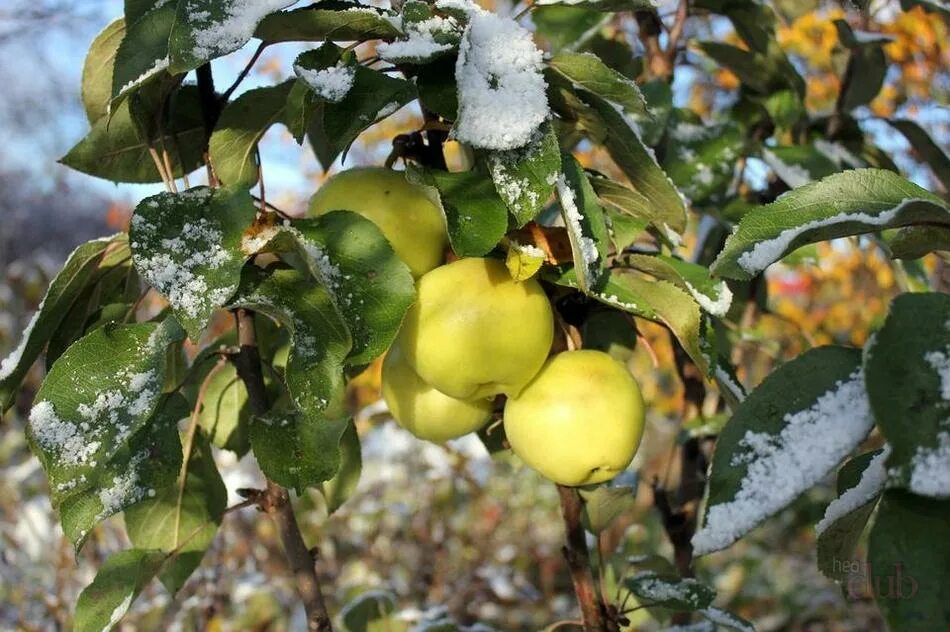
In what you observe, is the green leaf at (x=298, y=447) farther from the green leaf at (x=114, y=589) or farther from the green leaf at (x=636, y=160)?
the green leaf at (x=636, y=160)

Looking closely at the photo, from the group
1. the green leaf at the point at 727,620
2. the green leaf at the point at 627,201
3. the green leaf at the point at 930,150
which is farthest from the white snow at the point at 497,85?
the green leaf at the point at 930,150

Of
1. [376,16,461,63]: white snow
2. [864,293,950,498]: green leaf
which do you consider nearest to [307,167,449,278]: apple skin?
[376,16,461,63]: white snow

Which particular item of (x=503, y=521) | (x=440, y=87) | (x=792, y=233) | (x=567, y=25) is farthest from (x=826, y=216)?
(x=503, y=521)

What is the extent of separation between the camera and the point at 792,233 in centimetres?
46

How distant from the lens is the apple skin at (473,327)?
60cm

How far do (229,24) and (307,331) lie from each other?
0.19 metres

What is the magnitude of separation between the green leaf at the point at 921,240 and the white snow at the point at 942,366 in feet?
0.45

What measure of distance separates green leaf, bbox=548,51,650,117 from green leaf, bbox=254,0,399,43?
0.38 feet

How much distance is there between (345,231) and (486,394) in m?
0.17

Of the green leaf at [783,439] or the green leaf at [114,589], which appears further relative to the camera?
the green leaf at [114,589]

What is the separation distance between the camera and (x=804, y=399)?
45 centimetres

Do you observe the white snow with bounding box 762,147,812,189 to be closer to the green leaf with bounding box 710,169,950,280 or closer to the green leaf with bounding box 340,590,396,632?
the green leaf with bounding box 710,169,950,280

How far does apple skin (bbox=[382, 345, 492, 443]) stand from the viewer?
2.23ft

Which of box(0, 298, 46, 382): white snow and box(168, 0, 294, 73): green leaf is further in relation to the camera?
box(0, 298, 46, 382): white snow
